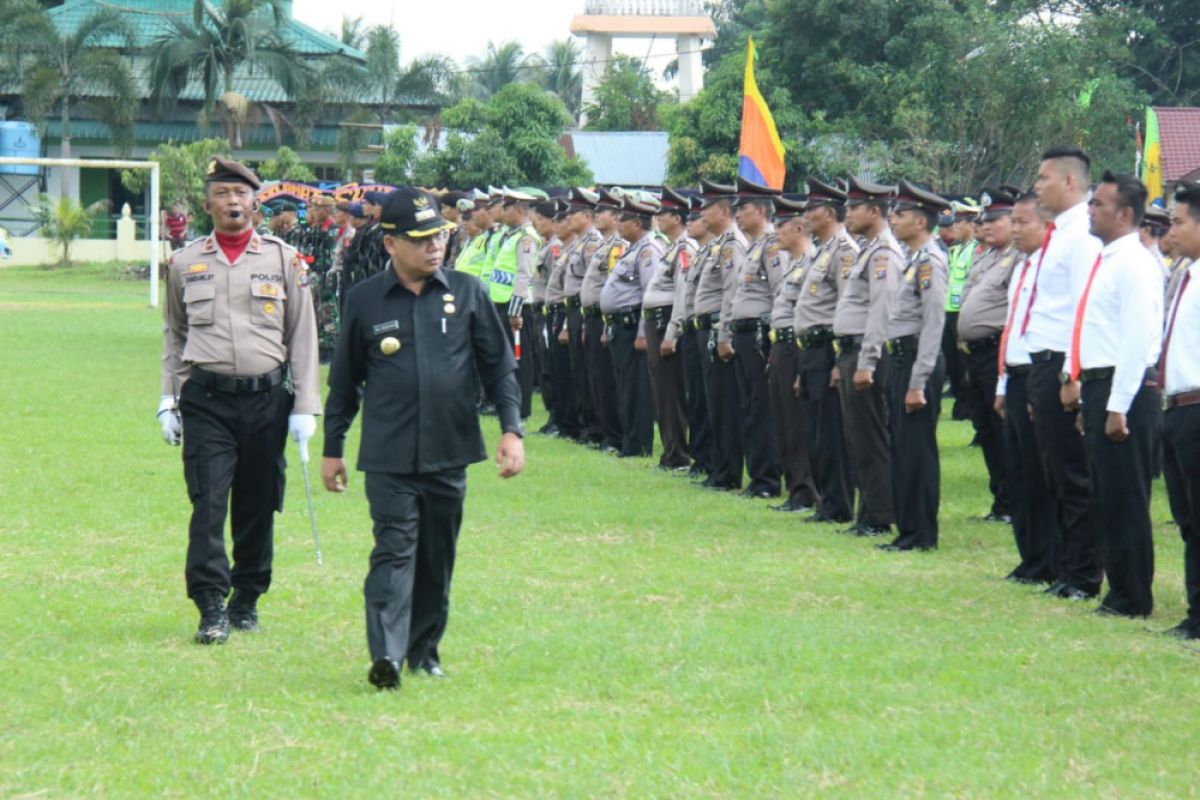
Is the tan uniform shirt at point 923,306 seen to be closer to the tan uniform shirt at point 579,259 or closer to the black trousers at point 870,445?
the black trousers at point 870,445

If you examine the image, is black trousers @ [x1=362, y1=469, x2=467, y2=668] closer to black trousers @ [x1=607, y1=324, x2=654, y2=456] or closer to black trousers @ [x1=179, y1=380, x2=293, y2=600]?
black trousers @ [x1=179, y1=380, x2=293, y2=600]

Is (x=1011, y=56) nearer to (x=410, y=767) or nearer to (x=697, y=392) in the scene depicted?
(x=697, y=392)

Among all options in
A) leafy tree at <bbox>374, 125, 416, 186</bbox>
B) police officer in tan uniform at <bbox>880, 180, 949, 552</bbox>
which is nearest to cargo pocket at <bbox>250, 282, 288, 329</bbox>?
police officer in tan uniform at <bbox>880, 180, 949, 552</bbox>

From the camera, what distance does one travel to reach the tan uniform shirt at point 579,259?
17609mm

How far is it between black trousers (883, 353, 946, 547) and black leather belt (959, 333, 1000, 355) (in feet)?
4.03

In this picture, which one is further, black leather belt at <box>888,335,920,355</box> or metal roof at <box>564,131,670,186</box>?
metal roof at <box>564,131,670,186</box>

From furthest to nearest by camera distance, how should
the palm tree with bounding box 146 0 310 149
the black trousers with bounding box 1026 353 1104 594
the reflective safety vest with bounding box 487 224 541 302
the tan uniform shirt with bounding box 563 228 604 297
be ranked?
the palm tree with bounding box 146 0 310 149 < the reflective safety vest with bounding box 487 224 541 302 < the tan uniform shirt with bounding box 563 228 604 297 < the black trousers with bounding box 1026 353 1104 594

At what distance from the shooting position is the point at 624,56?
242 ft

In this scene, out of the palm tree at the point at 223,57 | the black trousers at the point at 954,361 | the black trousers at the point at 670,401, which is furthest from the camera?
the palm tree at the point at 223,57

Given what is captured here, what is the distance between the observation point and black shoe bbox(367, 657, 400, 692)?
6.98 metres

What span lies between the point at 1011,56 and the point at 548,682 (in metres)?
29.5

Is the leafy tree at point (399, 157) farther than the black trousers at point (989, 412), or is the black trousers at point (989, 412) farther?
the leafy tree at point (399, 157)

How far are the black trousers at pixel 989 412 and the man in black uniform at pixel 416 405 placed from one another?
5919 millimetres

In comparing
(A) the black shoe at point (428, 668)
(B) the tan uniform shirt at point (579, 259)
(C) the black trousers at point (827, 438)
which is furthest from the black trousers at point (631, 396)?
(A) the black shoe at point (428, 668)
